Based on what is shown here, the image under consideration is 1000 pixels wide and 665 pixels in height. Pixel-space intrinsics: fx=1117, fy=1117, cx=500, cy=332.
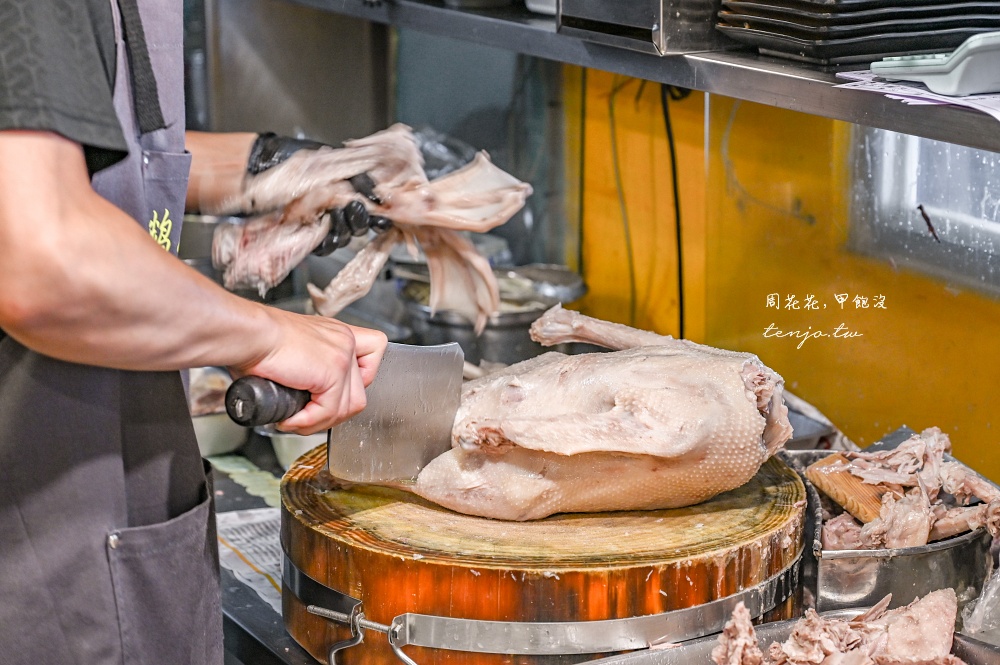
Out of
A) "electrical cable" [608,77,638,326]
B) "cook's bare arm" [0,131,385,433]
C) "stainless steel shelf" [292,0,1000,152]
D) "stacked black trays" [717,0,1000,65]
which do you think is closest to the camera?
"cook's bare arm" [0,131,385,433]

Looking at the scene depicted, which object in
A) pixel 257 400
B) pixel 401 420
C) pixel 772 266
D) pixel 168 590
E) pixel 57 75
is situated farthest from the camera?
pixel 772 266

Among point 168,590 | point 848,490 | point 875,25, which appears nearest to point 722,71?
point 875,25

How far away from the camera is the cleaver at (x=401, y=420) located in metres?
1.86

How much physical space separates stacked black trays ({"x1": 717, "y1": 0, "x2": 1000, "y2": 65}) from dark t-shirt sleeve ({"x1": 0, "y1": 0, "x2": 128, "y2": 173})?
1125mm

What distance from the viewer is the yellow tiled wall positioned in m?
2.37

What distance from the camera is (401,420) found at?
6.36 ft

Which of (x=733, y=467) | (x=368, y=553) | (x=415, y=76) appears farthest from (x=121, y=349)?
(x=415, y=76)

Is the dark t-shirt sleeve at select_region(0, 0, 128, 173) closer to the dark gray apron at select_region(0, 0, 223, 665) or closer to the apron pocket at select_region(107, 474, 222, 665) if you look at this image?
the dark gray apron at select_region(0, 0, 223, 665)

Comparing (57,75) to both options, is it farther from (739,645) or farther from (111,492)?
(739,645)

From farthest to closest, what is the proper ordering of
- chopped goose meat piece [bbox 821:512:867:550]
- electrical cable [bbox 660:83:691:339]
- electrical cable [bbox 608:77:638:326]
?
1. electrical cable [bbox 608:77:638:326]
2. electrical cable [bbox 660:83:691:339]
3. chopped goose meat piece [bbox 821:512:867:550]

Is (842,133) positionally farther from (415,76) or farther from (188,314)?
(415,76)

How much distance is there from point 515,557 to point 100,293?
30.7 inches

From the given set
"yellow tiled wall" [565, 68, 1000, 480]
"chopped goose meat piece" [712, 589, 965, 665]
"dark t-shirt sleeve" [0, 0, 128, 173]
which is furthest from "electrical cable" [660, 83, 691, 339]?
"dark t-shirt sleeve" [0, 0, 128, 173]

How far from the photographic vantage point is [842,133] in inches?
98.7
